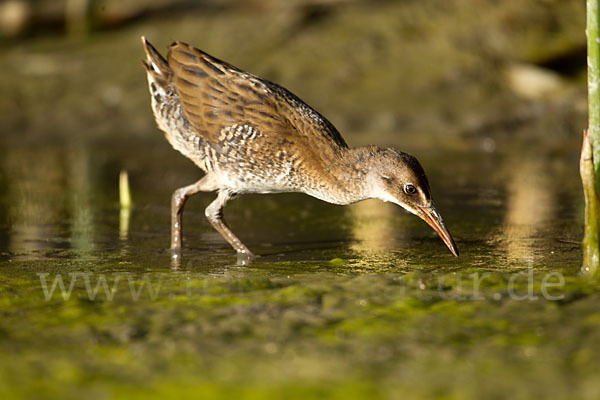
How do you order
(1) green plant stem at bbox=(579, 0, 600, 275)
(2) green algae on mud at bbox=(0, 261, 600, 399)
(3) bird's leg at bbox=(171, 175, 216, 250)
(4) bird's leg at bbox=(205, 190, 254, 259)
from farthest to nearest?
(3) bird's leg at bbox=(171, 175, 216, 250), (4) bird's leg at bbox=(205, 190, 254, 259), (1) green plant stem at bbox=(579, 0, 600, 275), (2) green algae on mud at bbox=(0, 261, 600, 399)

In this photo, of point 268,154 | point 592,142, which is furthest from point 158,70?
point 592,142

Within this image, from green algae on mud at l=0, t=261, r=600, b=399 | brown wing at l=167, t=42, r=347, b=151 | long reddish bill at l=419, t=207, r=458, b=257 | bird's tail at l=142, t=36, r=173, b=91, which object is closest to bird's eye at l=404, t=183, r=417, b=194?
long reddish bill at l=419, t=207, r=458, b=257

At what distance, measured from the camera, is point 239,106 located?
273 inches

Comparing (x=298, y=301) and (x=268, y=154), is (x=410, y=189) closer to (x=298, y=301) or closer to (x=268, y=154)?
(x=268, y=154)

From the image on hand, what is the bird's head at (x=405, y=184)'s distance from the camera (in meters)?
6.44

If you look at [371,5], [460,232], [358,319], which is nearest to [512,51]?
[371,5]

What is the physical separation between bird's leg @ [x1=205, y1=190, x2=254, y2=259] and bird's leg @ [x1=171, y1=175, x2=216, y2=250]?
12 cm

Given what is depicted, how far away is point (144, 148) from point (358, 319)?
762cm

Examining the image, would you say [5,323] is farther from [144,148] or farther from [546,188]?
[144,148]

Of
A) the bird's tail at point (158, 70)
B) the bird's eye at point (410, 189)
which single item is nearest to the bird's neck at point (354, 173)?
the bird's eye at point (410, 189)

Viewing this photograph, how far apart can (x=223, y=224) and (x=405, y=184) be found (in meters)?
1.50

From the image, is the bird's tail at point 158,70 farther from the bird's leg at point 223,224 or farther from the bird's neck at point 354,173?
the bird's neck at point 354,173

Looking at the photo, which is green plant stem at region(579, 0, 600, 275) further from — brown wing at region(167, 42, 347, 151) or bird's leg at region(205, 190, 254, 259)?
bird's leg at region(205, 190, 254, 259)

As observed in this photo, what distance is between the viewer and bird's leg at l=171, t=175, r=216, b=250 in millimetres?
6941
